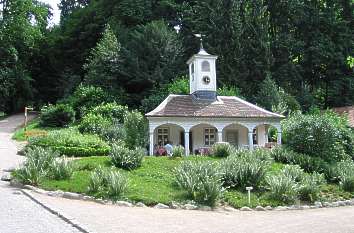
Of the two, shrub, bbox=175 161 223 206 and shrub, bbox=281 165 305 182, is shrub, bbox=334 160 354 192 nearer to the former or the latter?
shrub, bbox=281 165 305 182

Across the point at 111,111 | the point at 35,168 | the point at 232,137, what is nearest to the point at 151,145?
the point at 232,137

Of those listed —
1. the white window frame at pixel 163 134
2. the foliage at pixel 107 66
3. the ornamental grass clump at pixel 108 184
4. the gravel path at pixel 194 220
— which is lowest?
the gravel path at pixel 194 220

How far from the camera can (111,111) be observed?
41062 millimetres

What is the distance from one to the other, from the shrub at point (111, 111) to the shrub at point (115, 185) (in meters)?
22.5

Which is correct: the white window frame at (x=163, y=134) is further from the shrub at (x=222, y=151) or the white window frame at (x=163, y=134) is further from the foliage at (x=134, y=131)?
the shrub at (x=222, y=151)

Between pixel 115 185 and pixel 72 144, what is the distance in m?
12.2

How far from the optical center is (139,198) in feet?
56.1

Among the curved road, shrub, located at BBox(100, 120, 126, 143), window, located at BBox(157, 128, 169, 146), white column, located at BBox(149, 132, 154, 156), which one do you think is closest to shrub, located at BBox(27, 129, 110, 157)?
shrub, located at BBox(100, 120, 126, 143)

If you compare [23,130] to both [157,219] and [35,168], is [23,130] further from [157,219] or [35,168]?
[157,219]

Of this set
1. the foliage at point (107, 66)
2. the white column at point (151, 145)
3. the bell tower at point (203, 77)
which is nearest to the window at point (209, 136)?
the bell tower at point (203, 77)

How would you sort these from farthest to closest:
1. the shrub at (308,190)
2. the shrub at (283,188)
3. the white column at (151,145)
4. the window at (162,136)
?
the window at (162,136), the white column at (151,145), the shrub at (308,190), the shrub at (283,188)

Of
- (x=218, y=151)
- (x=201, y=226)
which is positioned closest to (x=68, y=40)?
(x=218, y=151)

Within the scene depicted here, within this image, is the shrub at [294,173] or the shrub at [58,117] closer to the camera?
the shrub at [294,173]

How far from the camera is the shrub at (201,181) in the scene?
57.3ft
